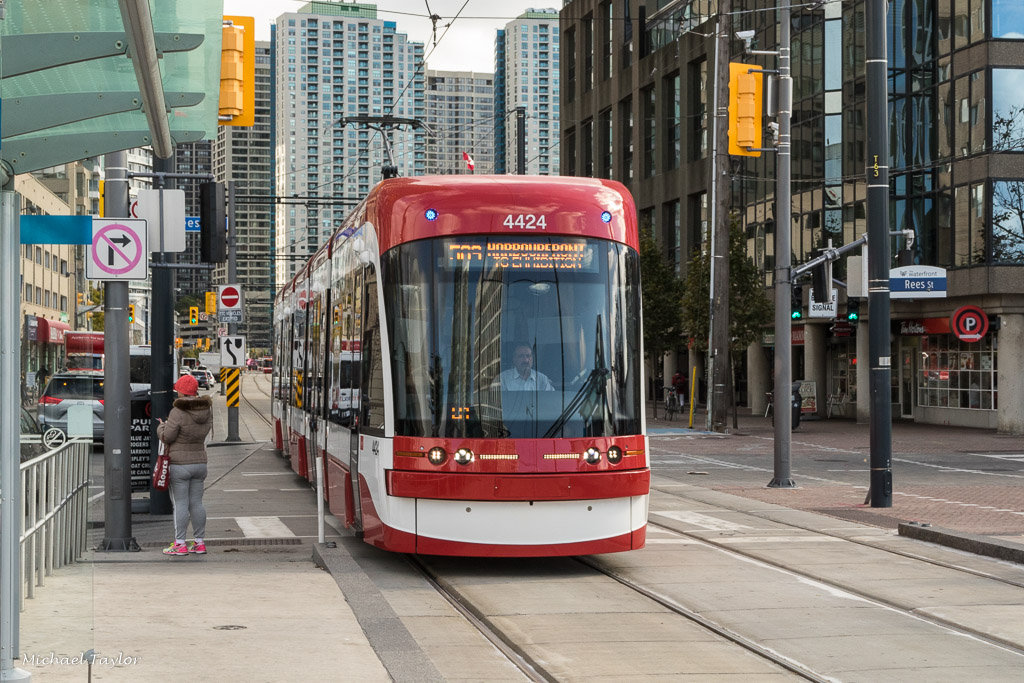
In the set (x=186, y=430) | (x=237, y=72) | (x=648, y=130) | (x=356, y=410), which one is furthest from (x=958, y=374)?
(x=186, y=430)

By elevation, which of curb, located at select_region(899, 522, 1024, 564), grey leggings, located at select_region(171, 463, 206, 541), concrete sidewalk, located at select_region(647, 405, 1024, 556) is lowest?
concrete sidewalk, located at select_region(647, 405, 1024, 556)

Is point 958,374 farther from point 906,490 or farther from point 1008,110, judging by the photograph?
point 906,490

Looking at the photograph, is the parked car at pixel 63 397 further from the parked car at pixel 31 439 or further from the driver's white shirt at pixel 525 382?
the driver's white shirt at pixel 525 382

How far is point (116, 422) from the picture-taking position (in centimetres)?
1243

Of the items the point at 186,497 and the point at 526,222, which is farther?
the point at 186,497

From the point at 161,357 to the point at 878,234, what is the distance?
30.3ft

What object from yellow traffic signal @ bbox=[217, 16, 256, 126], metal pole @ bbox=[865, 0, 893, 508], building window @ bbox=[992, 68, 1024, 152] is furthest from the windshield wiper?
building window @ bbox=[992, 68, 1024, 152]

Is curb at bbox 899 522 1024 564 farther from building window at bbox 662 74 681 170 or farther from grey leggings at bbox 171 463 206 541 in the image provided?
building window at bbox 662 74 681 170

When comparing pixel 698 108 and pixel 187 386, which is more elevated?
pixel 698 108

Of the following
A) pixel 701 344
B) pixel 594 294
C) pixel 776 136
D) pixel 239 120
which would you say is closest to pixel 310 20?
pixel 701 344

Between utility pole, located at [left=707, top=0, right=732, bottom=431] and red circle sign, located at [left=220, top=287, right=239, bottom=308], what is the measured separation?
12886 mm

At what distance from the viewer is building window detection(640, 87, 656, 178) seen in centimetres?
5897

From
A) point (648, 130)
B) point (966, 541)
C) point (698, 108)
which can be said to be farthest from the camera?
point (648, 130)

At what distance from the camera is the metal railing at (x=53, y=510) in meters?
8.34
